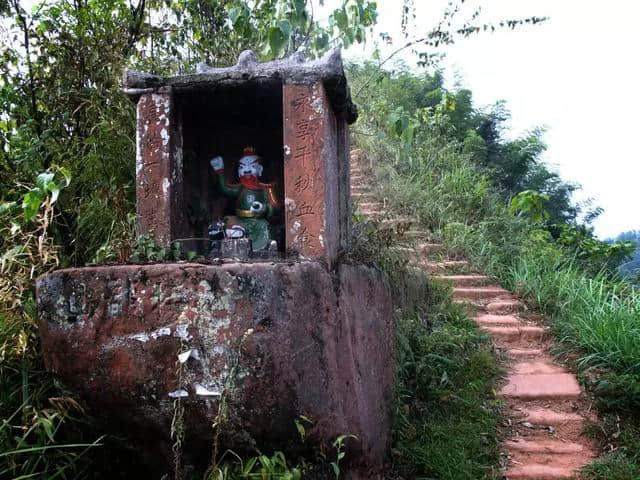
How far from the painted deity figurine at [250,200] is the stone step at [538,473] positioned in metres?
1.99

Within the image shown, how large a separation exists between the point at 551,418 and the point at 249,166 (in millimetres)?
2695

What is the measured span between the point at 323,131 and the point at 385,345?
4.89 feet

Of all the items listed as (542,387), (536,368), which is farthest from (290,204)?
(536,368)

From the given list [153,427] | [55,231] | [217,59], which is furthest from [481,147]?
[153,427]

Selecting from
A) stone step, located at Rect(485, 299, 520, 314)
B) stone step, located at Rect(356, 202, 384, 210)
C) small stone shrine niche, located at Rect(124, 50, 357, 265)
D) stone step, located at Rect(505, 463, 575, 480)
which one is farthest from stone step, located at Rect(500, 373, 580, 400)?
stone step, located at Rect(356, 202, 384, 210)

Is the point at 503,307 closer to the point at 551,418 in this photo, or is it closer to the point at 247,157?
the point at 551,418

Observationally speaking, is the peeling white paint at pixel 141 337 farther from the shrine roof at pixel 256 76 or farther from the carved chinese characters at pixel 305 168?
the shrine roof at pixel 256 76

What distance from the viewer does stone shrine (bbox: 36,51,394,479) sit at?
6.87 feet

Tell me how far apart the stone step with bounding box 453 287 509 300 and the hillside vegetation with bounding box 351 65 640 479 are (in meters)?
0.21

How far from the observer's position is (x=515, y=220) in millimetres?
7969

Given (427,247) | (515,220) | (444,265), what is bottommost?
(444,265)

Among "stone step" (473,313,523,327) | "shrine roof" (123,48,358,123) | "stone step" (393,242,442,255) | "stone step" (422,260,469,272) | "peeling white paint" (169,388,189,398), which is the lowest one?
"stone step" (473,313,523,327)

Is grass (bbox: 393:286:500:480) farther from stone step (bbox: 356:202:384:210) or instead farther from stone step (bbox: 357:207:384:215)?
stone step (bbox: 356:202:384:210)

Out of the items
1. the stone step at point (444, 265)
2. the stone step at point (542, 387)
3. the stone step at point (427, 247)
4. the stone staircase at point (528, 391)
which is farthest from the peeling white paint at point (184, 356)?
the stone step at point (427, 247)
